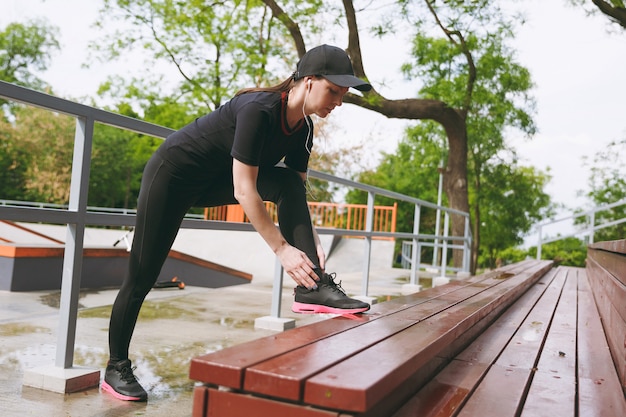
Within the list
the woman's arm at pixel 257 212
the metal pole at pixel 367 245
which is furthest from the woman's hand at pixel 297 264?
the metal pole at pixel 367 245

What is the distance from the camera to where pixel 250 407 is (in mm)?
1149

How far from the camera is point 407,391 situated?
1.51m

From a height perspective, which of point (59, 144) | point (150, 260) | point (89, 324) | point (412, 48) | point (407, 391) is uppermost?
point (412, 48)

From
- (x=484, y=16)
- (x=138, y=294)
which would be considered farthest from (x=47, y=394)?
(x=484, y=16)

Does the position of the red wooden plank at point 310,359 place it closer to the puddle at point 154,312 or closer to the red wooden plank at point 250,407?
the red wooden plank at point 250,407

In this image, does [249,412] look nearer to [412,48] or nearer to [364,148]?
[412,48]

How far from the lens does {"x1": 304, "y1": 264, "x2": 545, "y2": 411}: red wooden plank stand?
1076 mm

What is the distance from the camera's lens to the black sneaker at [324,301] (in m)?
1.95

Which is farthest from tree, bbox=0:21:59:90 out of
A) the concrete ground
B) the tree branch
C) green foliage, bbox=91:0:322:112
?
the concrete ground

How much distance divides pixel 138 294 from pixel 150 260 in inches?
6.0

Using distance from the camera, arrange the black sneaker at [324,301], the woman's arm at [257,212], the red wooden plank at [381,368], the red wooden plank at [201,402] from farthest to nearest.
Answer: the black sneaker at [324,301] → the woman's arm at [257,212] → the red wooden plank at [201,402] → the red wooden plank at [381,368]

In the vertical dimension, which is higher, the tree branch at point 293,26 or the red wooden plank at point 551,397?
the tree branch at point 293,26

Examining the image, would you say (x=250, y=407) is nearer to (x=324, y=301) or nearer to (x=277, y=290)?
(x=324, y=301)

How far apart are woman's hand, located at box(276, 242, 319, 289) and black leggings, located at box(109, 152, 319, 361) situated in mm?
185
